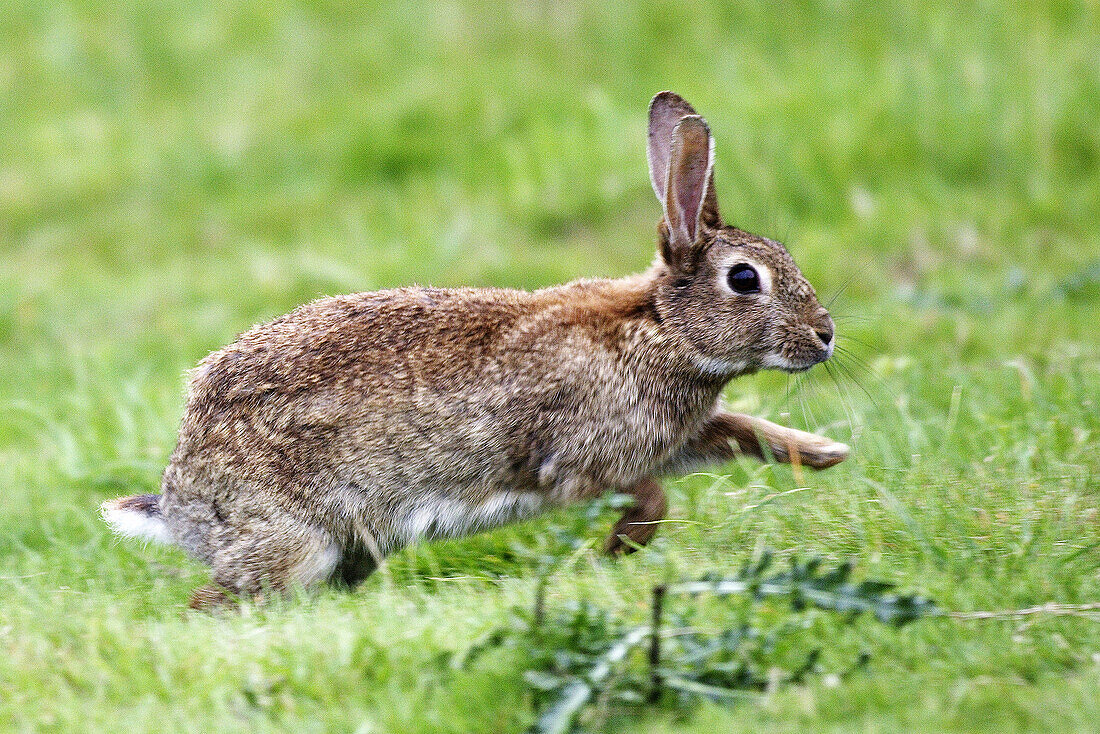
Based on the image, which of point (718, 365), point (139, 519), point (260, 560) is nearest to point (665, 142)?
point (718, 365)

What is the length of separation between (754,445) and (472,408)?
3.61ft

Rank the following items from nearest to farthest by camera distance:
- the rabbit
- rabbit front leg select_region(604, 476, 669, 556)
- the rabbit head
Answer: rabbit front leg select_region(604, 476, 669, 556) < the rabbit < the rabbit head

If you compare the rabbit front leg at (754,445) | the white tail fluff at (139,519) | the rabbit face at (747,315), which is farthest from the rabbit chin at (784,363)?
the white tail fluff at (139,519)

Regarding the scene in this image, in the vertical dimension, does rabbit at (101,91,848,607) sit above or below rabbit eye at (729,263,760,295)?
below

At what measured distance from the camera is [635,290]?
478cm

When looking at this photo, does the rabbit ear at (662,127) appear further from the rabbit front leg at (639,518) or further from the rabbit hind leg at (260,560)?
the rabbit hind leg at (260,560)

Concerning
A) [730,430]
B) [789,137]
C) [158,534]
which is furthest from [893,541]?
[789,137]

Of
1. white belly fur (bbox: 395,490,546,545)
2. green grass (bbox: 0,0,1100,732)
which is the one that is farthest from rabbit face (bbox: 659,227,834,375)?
white belly fur (bbox: 395,490,546,545)

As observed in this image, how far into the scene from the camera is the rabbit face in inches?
182

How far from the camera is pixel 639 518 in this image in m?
4.34

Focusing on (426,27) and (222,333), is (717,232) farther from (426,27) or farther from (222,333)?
(426,27)

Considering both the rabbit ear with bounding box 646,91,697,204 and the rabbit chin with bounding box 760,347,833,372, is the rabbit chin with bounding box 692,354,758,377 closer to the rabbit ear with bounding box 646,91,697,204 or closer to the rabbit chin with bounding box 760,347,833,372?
the rabbit chin with bounding box 760,347,833,372

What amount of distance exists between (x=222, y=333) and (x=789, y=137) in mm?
4397

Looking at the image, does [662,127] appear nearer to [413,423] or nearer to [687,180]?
[687,180]
